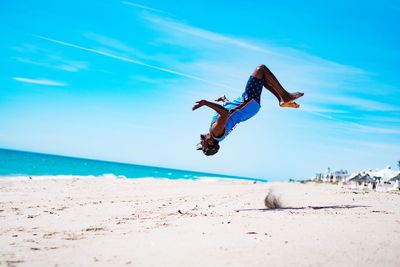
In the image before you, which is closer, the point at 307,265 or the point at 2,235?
the point at 307,265

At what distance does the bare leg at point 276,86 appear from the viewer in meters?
7.08

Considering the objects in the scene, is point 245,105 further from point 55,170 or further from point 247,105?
point 55,170

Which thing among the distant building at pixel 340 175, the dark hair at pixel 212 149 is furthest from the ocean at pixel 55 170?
the distant building at pixel 340 175

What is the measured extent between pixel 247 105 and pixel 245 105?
0.13ft

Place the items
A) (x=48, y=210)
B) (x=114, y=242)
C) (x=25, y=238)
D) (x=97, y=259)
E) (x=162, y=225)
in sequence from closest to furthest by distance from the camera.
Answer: (x=97, y=259) < (x=114, y=242) < (x=25, y=238) < (x=162, y=225) < (x=48, y=210)

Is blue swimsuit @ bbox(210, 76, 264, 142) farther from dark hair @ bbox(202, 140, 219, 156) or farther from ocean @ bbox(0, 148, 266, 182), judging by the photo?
ocean @ bbox(0, 148, 266, 182)

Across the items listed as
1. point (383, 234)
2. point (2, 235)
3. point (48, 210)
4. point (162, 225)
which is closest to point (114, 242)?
point (162, 225)

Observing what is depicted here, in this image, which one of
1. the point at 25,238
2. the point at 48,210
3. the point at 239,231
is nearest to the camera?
the point at 239,231

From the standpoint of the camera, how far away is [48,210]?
8016 mm

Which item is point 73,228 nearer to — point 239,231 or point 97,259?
point 97,259

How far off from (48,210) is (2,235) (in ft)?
8.94

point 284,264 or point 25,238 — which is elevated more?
point 284,264

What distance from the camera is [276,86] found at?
7129 mm

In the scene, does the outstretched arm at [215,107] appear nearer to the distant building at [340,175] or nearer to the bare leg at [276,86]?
the bare leg at [276,86]
